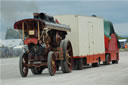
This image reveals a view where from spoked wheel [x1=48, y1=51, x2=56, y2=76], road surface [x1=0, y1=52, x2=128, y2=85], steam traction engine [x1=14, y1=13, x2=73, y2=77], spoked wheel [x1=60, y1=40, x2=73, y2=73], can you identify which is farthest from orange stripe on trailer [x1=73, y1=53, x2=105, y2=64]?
spoked wheel [x1=48, y1=51, x2=56, y2=76]

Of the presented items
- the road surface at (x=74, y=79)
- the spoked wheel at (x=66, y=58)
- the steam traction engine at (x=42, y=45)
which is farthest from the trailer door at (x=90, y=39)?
the road surface at (x=74, y=79)

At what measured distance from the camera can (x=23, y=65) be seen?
18.9m

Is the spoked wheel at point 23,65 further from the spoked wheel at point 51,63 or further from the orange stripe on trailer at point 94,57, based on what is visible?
the orange stripe on trailer at point 94,57

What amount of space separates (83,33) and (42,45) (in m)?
4.86

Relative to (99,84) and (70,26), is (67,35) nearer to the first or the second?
(70,26)

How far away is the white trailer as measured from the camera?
2281 centimetres

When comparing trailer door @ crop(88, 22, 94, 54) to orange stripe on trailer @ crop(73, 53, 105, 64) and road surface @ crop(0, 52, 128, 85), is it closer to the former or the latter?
orange stripe on trailer @ crop(73, 53, 105, 64)

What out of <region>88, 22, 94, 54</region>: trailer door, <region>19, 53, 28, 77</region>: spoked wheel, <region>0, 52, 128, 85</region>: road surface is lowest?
<region>0, 52, 128, 85</region>: road surface

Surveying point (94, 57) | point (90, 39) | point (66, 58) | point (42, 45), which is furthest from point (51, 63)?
point (94, 57)

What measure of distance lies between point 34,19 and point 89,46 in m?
6.54

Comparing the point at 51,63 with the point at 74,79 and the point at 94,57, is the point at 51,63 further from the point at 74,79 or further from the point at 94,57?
the point at 94,57

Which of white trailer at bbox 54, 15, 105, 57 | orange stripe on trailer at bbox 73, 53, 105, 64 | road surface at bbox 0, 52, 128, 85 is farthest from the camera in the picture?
orange stripe on trailer at bbox 73, 53, 105, 64

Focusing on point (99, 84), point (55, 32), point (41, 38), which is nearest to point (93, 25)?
point (55, 32)

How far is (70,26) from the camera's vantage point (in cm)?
2288
